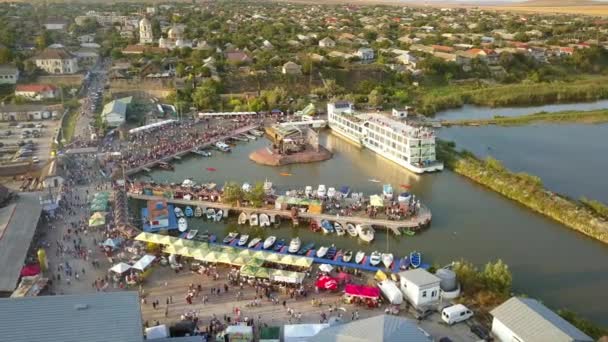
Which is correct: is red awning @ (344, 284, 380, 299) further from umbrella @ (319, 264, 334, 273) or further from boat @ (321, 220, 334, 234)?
boat @ (321, 220, 334, 234)

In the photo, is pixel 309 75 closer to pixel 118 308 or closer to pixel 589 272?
pixel 589 272

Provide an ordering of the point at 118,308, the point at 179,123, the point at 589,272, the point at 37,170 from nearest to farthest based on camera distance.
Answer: the point at 118,308 < the point at 589,272 < the point at 37,170 < the point at 179,123

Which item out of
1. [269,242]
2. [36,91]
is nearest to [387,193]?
[269,242]

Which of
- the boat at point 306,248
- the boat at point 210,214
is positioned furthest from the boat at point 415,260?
the boat at point 210,214

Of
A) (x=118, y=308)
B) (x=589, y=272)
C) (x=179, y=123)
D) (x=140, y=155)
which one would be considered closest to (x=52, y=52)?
(x=179, y=123)

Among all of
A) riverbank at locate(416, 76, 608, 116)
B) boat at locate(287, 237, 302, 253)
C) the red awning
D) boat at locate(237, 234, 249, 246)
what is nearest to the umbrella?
the red awning
